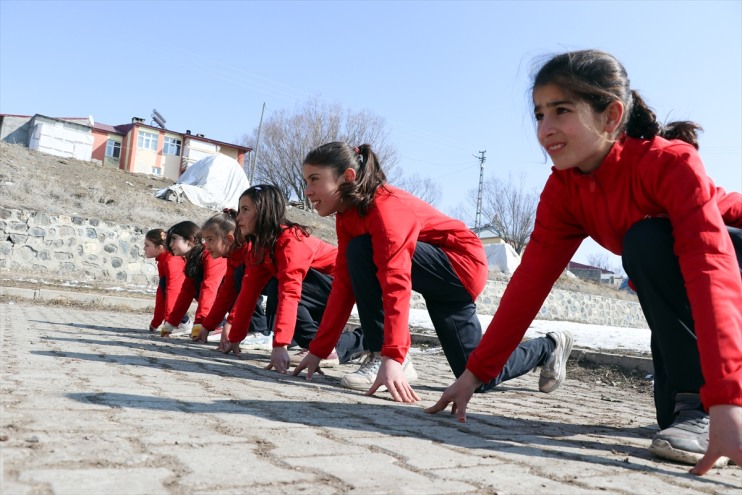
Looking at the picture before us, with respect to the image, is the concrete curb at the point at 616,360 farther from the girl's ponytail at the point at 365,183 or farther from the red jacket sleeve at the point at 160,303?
the red jacket sleeve at the point at 160,303

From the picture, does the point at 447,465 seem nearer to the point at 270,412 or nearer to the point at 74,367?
the point at 270,412

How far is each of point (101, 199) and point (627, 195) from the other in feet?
57.6

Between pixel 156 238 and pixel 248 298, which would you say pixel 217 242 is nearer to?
pixel 248 298

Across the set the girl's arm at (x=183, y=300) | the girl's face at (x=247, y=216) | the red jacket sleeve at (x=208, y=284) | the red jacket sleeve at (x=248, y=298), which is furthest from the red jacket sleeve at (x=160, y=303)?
the girl's face at (x=247, y=216)

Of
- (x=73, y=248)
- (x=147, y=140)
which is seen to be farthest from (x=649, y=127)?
(x=147, y=140)

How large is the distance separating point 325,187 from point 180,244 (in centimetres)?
404

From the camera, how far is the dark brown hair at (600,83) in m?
2.15

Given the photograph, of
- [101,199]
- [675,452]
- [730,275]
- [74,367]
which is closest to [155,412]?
[74,367]

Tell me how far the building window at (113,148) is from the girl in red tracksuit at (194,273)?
4367 cm

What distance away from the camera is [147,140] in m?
46.9

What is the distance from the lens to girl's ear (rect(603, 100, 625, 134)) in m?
2.18

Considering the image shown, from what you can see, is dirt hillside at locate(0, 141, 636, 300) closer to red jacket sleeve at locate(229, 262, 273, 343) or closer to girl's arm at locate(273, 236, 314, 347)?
red jacket sleeve at locate(229, 262, 273, 343)

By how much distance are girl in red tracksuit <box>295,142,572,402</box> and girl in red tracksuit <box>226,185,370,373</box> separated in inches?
24.4

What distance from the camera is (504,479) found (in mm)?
1520
